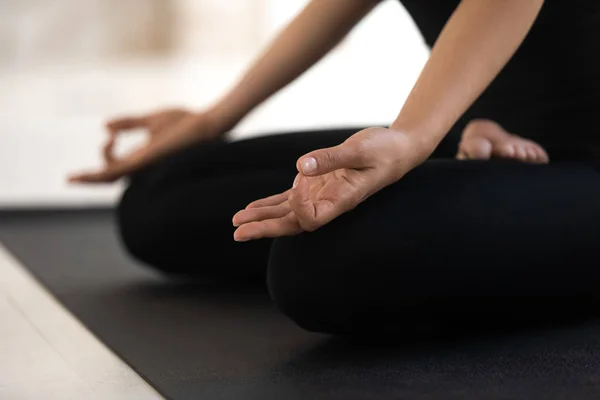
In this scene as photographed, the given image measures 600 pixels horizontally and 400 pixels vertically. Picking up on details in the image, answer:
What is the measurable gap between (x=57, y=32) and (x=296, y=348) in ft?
7.27

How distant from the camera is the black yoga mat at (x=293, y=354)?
0.87 meters

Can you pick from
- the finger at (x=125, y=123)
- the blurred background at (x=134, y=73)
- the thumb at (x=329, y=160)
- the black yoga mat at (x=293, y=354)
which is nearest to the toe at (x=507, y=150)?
the black yoga mat at (x=293, y=354)

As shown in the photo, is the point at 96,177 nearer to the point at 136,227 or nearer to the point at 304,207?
the point at 136,227

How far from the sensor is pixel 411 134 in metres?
0.90

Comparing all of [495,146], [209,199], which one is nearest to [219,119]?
[209,199]

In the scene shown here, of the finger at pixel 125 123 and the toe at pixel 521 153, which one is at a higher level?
the toe at pixel 521 153

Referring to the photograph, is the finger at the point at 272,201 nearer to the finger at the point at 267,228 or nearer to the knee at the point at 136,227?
the finger at the point at 267,228

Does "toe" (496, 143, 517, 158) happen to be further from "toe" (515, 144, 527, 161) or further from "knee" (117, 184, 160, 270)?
"knee" (117, 184, 160, 270)

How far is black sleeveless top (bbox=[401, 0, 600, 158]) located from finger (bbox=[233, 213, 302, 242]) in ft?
1.50

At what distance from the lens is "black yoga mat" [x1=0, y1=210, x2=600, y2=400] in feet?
2.85

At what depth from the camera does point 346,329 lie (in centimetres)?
99

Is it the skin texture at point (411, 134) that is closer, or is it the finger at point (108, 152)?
the skin texture at point (411, 134)

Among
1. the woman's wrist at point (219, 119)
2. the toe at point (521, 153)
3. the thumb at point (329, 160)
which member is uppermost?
the thumb at point (329, 160)

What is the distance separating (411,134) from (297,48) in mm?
542
